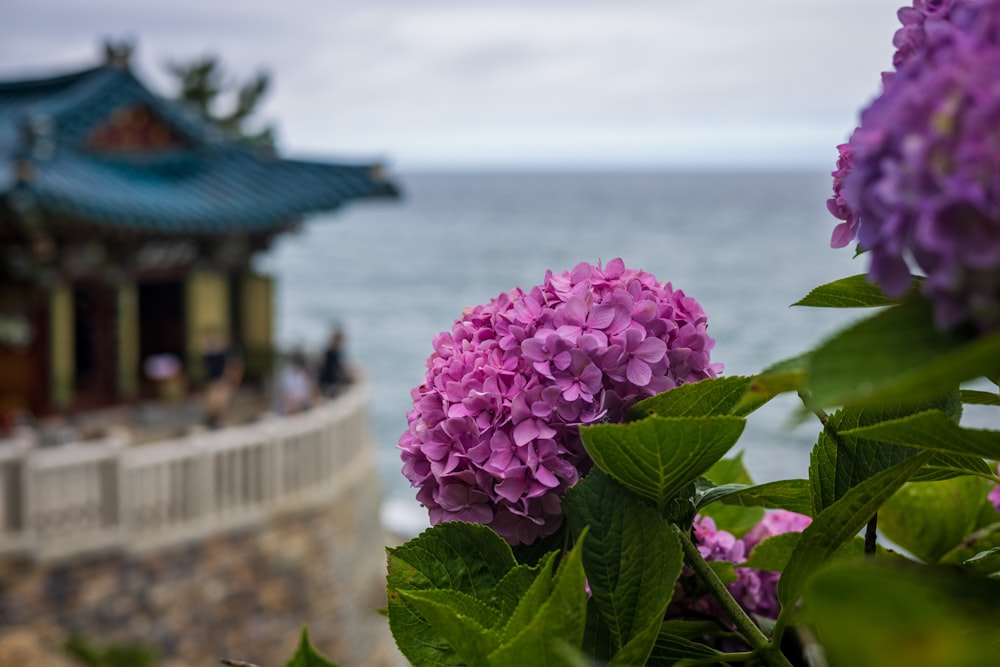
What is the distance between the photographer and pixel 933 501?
3.28 feet

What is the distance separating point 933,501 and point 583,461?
1.34ft

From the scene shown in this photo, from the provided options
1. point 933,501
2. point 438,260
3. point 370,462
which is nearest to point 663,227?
point 438,260

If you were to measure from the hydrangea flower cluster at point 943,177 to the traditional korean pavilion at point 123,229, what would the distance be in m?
7.80

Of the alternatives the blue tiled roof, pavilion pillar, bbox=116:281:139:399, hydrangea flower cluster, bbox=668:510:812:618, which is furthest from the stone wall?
hydrangea flower cluster, bbox=668:510:812:618

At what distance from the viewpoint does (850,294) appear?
0.61m

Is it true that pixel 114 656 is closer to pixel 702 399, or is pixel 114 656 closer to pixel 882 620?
Result: pixel 702 399

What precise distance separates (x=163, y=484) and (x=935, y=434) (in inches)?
290

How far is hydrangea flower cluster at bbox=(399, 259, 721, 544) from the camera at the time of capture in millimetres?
730

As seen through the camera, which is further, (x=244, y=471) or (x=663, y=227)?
(x=663, y=227)

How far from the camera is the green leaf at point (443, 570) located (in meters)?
0.71

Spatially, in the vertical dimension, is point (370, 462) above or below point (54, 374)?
below

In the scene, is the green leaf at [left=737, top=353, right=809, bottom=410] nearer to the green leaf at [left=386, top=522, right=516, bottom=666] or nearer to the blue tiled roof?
the green leaf at [left=386, top=522, right=516, bottom=666]

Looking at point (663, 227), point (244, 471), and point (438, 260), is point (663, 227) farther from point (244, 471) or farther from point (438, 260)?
point (244, 471)

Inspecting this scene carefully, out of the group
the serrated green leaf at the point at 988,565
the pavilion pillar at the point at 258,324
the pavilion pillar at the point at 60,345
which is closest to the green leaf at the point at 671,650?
the serrated green leaf at the point at 988,565
